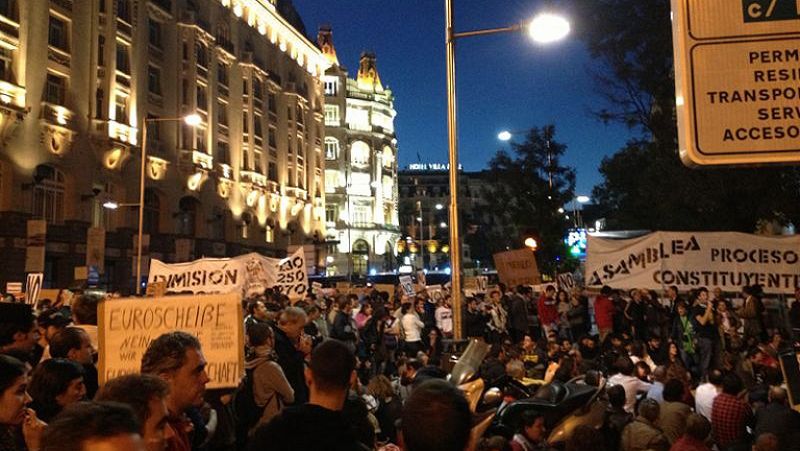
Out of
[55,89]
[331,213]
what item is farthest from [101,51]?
[331,213]

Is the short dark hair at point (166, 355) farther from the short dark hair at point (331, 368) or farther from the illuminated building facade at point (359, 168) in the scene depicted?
the illuminated building facade at point (359, 168)

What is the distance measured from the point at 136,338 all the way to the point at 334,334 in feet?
29.9

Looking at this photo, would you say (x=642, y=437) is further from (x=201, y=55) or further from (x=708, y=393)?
(x=201, y=55)

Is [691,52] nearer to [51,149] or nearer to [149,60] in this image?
[51,149]

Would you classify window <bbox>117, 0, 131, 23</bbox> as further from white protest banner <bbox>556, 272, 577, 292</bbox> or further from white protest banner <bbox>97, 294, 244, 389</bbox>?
white protest banner <bbox>97, 294, 244, 389</bbox>

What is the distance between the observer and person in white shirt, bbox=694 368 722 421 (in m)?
7.66

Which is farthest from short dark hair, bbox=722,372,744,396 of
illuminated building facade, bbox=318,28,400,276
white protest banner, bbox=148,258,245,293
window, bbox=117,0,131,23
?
illuminated building facade, bbox=318,28,400,276

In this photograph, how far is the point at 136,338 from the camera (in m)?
5.79

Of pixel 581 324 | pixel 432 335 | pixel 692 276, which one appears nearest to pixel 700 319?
pixel 692 276

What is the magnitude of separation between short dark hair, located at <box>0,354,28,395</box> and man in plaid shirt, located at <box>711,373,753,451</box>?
21.2 feet

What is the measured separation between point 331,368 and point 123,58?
4041 cm

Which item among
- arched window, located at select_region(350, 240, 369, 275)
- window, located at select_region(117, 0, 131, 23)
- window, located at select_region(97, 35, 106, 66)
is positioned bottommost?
arched window, located at select_region(350, 240, 369, 275)

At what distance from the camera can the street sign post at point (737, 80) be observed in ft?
8.20

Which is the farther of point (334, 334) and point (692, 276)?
point (334, 334)
